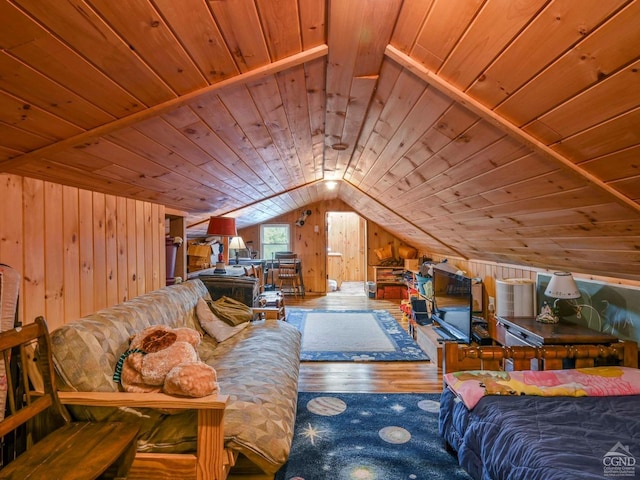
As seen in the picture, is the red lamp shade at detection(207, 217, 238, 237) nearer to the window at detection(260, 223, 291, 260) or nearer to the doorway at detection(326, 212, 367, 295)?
the window at detection(260, 223, 291, 260)

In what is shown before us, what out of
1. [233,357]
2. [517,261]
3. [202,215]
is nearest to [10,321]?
[233,357]

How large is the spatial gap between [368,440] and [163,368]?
1.34 meters

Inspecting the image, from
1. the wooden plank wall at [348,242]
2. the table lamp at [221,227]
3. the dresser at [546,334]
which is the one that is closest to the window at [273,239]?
the wooden plank wall at [348,242]

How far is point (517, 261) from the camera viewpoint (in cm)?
316

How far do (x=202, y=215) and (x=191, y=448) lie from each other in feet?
10.0

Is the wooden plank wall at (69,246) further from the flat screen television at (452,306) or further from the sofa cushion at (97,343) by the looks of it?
the flat screen television at (452,306)

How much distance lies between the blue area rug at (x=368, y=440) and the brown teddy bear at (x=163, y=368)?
0.82 metres

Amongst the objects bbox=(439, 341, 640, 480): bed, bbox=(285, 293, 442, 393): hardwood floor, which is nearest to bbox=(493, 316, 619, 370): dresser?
bbox=(439, 341, 640, 480): bed

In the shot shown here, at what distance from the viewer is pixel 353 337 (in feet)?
13.6

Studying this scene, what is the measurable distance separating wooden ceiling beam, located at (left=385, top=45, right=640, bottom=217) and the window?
6198mm

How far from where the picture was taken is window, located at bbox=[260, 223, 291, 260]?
7.44 metres

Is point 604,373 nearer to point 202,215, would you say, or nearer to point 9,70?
point 9,70

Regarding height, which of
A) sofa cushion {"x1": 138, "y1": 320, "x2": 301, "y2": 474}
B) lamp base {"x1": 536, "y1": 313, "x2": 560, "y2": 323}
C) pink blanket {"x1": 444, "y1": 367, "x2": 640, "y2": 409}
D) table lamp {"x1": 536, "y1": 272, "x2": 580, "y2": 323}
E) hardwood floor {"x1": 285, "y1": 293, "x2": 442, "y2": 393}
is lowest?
hardwood floor {"x1": 285, "y1": 293, "x2": 442, "y2": 393}

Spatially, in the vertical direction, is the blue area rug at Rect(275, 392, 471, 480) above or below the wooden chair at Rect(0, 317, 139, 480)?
below
